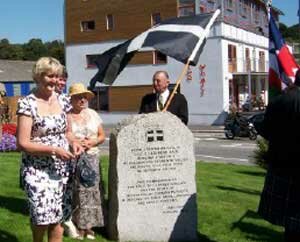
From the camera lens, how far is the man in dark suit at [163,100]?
7371 mm

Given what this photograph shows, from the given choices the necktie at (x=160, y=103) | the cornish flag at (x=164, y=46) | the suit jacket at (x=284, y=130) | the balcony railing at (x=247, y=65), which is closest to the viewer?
the suit jacket at (x=284, y=130)

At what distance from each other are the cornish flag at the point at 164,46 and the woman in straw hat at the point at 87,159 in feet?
3.60

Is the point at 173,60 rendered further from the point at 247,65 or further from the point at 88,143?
the point at 88,143

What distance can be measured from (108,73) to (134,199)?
5.98 feet

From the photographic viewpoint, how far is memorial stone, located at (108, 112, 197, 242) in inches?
258

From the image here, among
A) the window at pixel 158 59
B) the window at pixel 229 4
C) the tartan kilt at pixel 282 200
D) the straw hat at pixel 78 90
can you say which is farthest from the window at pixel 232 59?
the tartan kilt at pixel 282 200

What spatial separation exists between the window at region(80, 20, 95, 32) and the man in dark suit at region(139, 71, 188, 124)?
41.3 m

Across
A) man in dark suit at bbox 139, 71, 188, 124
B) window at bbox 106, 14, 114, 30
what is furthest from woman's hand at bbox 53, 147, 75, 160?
window at bbox 106, 14, 114, 30

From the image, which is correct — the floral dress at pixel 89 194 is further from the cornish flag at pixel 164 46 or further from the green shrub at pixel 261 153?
the green shrub at pixel 261 153

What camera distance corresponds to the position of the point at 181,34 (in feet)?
25.3

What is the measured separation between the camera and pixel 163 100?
296 inches

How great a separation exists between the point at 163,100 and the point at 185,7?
36448mm

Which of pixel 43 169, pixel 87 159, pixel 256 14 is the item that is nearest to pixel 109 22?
pixel 256 14

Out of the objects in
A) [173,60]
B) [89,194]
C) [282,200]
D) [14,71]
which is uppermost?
[14,71]
